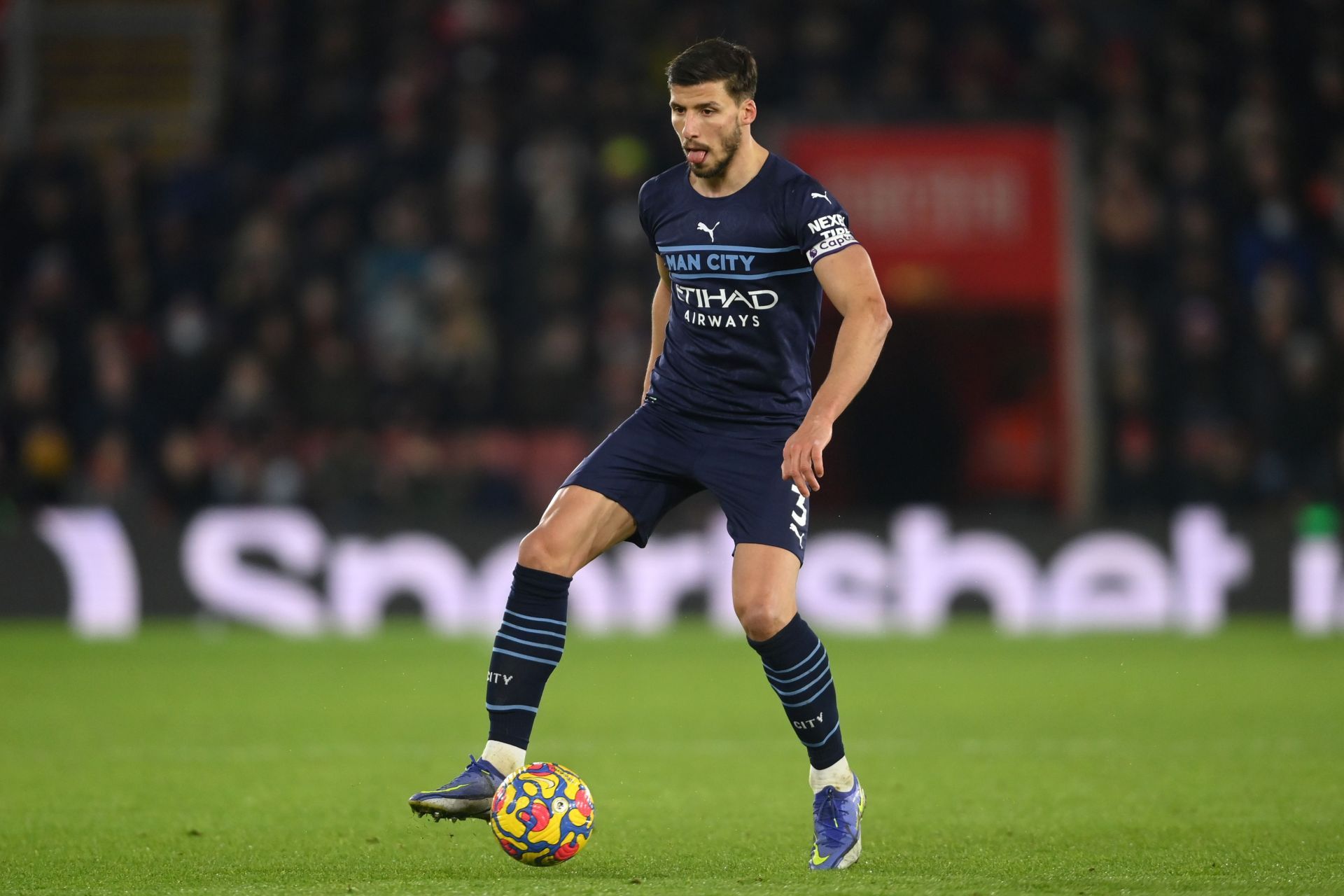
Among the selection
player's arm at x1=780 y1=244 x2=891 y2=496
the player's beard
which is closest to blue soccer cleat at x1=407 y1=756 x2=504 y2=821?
player's arm at x1=780 y1=244 x2=891 y2=496

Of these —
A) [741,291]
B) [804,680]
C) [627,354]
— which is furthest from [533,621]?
[627,354]

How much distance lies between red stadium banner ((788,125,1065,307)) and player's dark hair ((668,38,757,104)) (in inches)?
341

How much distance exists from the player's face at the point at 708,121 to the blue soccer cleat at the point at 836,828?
163 cm

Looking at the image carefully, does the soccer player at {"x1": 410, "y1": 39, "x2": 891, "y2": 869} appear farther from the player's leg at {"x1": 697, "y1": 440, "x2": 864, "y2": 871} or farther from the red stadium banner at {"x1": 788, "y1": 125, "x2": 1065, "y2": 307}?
the red stadium banner at {"x1": 788, "y1": 125, "x2": 1065, "y2": 307}

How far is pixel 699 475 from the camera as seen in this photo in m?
5.15

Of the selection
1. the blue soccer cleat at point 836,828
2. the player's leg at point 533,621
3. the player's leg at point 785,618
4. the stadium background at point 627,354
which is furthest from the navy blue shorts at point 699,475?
the stadium background at point 627,354

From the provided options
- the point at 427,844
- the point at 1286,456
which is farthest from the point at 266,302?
the point at 427,844

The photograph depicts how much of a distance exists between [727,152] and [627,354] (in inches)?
343

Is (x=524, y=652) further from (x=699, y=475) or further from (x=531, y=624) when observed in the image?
(x=699, y=475)

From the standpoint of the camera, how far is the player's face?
4973mm

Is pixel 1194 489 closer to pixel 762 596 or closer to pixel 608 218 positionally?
pixel 608 218

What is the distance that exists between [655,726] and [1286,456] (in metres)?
6.99

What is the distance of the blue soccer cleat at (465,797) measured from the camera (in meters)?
4.75

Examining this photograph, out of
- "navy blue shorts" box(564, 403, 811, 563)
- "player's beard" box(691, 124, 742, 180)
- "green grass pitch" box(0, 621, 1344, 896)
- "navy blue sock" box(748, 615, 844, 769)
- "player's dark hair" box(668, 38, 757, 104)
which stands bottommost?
"green grass pitch" box(0, 621, 1344, 896)
